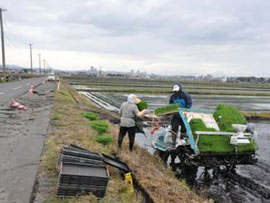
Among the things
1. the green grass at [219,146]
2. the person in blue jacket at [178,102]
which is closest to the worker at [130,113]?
the person in blue jacket at [178,102]

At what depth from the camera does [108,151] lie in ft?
27.2

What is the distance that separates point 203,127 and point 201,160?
96cm

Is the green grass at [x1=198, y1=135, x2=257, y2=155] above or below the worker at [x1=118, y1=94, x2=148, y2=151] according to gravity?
below

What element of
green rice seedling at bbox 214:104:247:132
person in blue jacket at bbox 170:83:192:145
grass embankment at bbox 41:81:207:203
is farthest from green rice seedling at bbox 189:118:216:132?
grass embankment at bbox 41:81:207:203

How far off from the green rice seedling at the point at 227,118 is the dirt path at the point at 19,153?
534cm

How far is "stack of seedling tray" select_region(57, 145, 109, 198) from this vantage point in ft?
14.2

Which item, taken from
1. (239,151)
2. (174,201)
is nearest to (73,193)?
(174,201)

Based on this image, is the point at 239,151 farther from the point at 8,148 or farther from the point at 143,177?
the point at 8,148

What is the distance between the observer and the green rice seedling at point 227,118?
8.13m

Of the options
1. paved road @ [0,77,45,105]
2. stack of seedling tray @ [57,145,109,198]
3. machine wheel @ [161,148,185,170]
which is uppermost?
stack of seedling tray @ [57,145,109,198]

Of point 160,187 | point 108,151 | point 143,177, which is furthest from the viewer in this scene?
point 108,151

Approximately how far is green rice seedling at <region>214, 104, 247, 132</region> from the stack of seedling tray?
15.2 feet

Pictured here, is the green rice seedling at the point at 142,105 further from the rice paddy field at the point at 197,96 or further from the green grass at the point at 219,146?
the rice paddy field at the point at 197,96

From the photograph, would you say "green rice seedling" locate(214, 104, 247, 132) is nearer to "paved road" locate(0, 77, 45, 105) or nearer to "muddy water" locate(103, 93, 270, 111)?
"paved road" locate(0, 77, 45, 105)
